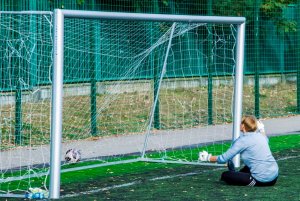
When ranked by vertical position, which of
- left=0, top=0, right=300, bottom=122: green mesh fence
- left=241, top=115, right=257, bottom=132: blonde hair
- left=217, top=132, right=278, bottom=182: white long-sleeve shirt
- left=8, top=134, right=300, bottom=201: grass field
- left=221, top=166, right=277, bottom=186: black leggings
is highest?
left=0, top=0, right=300, bottom=122: green mesh fence

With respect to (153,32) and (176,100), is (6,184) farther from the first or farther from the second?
(176,100)

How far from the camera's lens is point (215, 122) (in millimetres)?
16734

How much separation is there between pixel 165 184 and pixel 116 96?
3355mm

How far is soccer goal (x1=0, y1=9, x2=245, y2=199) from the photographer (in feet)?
42.7

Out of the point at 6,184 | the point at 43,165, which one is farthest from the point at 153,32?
the point at 6,184

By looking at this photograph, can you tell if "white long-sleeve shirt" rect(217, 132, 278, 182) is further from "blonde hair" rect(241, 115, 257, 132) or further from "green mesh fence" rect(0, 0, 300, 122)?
"green mesh fence" rect(0, 0, 300, 122)

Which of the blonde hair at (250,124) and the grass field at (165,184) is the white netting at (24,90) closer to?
the grass field at (165,184)

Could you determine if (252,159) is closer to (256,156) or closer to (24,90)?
(256,156)

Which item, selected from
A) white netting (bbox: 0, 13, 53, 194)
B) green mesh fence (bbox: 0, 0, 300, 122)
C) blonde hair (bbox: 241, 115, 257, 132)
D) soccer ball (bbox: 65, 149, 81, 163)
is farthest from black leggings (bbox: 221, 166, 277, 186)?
green mesh fence (bbox: 0, 0, 300, 122)

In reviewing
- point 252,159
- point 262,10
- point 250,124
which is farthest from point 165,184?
point 262,10

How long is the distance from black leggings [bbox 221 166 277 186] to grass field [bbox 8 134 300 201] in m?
0.08

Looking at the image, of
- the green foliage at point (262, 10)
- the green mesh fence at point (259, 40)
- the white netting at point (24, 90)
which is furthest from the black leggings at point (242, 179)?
the green foliage at point (262, 10)

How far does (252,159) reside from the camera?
1060cm

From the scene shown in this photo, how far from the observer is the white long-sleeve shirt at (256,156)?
10.6 meters
